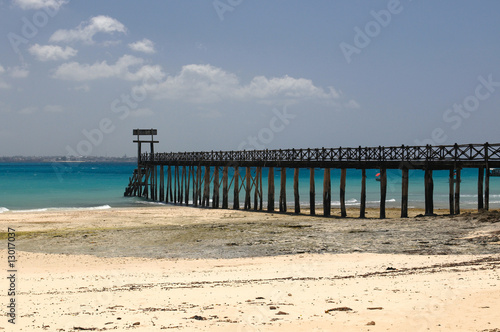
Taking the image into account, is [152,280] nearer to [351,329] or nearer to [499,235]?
[351,329]

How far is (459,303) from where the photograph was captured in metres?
8.85

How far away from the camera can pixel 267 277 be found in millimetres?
12555

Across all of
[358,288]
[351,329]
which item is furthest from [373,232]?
[351,329]

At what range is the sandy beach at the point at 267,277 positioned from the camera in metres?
8.44

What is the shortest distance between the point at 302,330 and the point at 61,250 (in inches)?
524

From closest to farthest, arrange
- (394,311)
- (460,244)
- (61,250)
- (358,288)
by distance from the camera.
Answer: (394,311) < (358,288) < (460,244) < (61,250)

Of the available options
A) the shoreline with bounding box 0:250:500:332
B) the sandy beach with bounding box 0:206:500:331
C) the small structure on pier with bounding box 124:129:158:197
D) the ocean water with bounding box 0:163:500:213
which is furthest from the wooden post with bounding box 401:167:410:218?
the small structure on pier with bounding box 124:129:158:197

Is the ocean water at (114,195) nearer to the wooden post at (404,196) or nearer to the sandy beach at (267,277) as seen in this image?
the wooden post at (404,196)

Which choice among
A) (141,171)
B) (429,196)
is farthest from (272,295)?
(141,171)

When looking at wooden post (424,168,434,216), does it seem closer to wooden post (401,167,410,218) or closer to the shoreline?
wooden post (401,167,410,218)

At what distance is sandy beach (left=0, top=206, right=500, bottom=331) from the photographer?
27.7 ft

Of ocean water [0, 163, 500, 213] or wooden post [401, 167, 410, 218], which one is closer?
wooden post [401, 167, 410, 218]

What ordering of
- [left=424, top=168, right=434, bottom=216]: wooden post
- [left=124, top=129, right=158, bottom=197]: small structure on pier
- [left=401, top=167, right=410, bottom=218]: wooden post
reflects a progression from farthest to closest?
[left=124, top=129, right=158, bottom=197]: small structure on pier < [left=401, top=167, right=410, bottom=218]: wooden post < [left=424, top=168, right=434, bottom=216]: wooden post

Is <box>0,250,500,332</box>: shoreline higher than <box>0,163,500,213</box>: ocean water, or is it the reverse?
<box>0,250,500,332</box>: shoreline
